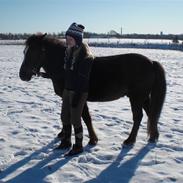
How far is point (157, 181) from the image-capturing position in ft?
13.9

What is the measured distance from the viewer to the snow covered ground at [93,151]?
443cm

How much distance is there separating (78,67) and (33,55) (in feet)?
3.15

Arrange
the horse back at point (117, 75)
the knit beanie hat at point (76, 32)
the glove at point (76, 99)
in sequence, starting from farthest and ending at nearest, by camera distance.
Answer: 1. the horse back at point (117, 75)
2. the glove at point (76, 99)
3. the knit beanie hat at point (76, 32)

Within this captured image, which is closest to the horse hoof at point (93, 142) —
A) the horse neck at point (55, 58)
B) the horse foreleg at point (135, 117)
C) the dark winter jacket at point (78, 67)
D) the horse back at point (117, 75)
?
the horse foreleg at point (135, 117)

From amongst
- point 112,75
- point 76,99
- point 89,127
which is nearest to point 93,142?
point 89,127

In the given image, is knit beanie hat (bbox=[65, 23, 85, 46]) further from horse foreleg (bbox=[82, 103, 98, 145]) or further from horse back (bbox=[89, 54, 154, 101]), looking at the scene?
horse foreleg (bbox=[82, 103, 98, 145])

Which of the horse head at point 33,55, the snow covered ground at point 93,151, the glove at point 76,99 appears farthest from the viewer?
the horse head at point 33,55

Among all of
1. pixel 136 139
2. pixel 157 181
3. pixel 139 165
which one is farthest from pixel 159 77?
pixel 157 181

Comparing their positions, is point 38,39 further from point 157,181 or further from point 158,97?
point 157,181

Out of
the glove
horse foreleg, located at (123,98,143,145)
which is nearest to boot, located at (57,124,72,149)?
the glove

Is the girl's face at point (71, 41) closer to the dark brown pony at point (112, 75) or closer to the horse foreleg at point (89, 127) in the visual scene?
the dark brown pony at point (112, 75)

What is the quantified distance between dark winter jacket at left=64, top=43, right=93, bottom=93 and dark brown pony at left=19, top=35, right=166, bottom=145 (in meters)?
0.41

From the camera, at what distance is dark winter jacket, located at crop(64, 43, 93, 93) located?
4.98 meters

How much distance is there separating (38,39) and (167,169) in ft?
9.26
